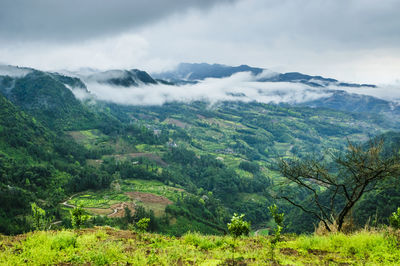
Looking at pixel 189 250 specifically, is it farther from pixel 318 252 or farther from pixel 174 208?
pixel 174 208

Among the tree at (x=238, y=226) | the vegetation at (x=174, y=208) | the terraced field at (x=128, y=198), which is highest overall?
the tree at (x=238, y=226)

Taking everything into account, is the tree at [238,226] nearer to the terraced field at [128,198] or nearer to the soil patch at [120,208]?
the soil patch at [120,208]

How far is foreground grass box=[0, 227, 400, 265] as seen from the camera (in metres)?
9.23

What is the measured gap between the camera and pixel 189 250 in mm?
11188

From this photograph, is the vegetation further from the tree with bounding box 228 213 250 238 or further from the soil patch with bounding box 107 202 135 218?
the soil patch with bounding box 107 202 135 218

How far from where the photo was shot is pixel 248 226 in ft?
35.9

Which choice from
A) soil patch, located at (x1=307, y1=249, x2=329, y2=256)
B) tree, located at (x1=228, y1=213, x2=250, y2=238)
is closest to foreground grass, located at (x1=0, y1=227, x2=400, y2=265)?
soil patch, located at (x1=307, y1=249, x2=329, y2=256)

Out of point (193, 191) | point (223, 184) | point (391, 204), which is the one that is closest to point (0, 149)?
point (193, 191)

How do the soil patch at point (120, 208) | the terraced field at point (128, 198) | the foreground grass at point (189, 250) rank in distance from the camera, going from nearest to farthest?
the foreground grass at point (189, 250), the soil patch at point (120, 208), the terraced field at point (128, 198)

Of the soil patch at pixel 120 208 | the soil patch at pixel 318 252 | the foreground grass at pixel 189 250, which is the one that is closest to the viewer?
the foreground grass at pixel 189 250

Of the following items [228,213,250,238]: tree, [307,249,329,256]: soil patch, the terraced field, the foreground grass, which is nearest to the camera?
the foreground grass

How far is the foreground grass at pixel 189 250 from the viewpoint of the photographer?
923 centimetres

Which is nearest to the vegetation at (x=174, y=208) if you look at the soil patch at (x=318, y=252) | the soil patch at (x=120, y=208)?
the soil patch at (x=318, y=252)

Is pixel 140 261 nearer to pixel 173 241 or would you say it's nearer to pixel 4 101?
pixel 173 241
